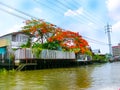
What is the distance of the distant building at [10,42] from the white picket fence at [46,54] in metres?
1.58

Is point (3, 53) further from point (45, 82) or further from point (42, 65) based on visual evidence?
point (45, 82)

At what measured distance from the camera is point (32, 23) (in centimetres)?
4100

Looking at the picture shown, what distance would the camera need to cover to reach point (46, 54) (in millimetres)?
38188

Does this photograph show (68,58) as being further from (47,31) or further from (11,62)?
(11,62)

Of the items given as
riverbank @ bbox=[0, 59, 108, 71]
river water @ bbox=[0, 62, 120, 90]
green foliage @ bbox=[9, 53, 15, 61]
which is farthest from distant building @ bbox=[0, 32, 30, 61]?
river water @ bbox=[0, 62, 120, 90]

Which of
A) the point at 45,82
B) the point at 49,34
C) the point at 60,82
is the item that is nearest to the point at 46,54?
the point at 49,34

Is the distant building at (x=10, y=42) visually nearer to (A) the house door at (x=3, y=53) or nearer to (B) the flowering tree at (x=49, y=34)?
(A) the house door at (x=3, y=53)

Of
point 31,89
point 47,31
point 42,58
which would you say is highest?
point 47,31

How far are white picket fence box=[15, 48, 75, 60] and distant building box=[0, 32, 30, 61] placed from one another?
1576 millimetres

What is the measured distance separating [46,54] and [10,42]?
569 centimetres

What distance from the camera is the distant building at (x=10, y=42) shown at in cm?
3431

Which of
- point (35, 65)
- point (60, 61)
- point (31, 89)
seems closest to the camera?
point (31, 89)

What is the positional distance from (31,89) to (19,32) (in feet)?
99.0

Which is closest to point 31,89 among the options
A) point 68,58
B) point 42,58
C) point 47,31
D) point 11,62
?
point 11,62
